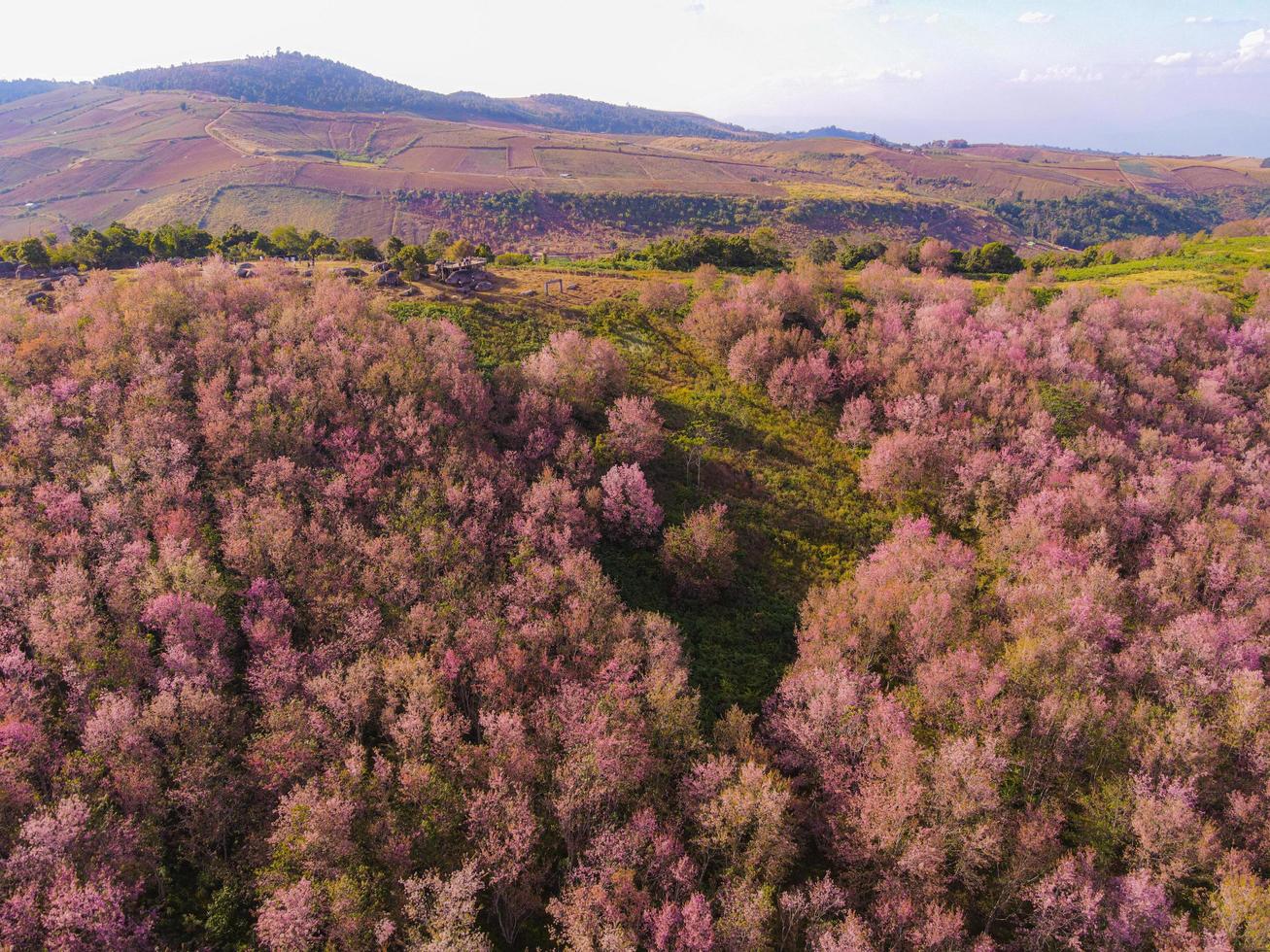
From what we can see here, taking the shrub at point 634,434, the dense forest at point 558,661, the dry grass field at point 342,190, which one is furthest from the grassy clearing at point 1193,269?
the dry grass field at point 342,190

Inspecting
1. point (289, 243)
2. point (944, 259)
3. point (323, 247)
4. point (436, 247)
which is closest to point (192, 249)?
point (289, 243)

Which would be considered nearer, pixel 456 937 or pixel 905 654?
pixel 456 937

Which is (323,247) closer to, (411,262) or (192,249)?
(192,249)

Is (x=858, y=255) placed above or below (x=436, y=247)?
above

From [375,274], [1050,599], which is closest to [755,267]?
[375,274]

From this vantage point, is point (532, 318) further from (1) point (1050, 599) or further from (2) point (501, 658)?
(1) point (1050, 599)

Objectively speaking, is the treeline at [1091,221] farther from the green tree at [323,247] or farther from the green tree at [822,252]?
the green tree at [323,247]
